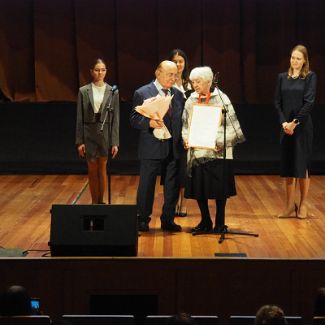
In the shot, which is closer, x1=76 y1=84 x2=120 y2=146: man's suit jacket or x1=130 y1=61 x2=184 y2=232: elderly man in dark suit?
x1=130 y1=61 x2=184 y2=232: elderly man in dark suit

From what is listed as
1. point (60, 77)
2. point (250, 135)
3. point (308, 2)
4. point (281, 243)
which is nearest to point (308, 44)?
point (308, 2)

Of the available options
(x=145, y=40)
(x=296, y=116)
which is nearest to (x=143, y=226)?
(x=296, y=116)

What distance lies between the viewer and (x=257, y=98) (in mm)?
10859

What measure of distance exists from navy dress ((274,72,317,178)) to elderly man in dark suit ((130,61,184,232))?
1.06 metres

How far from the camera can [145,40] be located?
10.7 meters

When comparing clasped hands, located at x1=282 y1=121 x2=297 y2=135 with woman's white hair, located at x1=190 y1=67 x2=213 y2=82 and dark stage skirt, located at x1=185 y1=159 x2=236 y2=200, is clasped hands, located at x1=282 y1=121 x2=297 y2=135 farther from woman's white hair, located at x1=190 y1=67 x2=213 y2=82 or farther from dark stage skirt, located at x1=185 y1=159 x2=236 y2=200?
woman's white hair, located at x1=190 y1=67 x2=213 y2=82

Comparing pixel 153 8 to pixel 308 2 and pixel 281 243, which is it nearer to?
pixel 308 2

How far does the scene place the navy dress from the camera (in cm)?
775

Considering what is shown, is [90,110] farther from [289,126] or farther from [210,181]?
[289,126]

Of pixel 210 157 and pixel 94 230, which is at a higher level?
pixel 210 157

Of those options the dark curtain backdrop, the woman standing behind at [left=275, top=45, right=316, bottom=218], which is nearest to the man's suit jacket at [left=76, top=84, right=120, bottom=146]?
the woman standing behind at [left=275, top=45, right=316, bottom=218]

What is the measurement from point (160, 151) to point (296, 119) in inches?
53.5

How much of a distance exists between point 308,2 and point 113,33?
8.10ft
